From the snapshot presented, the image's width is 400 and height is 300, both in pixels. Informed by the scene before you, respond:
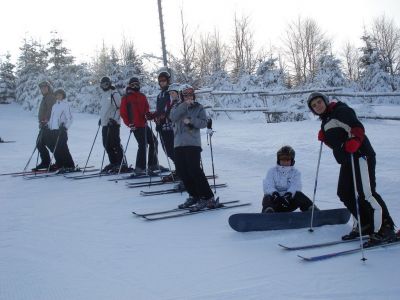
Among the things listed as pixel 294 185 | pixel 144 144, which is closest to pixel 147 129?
pixel 144 144

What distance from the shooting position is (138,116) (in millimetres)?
8602

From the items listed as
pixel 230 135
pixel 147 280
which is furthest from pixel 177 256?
pixel 230 135

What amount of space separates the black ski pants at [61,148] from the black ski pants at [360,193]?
6.97 meters

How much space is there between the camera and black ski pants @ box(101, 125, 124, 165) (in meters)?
9.27

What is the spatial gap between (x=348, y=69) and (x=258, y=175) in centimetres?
5350

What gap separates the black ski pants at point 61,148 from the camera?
389 inches

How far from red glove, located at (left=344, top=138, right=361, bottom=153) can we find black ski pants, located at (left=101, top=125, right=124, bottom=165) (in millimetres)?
6037

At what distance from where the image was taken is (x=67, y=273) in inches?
151

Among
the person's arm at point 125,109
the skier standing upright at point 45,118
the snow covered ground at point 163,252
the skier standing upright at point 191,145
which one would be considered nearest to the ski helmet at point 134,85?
the person's arm at point 125,109

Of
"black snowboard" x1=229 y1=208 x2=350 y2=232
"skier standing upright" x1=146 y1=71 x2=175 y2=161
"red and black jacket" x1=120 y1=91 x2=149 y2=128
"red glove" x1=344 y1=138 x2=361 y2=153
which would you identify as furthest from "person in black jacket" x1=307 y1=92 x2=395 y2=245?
"red and black jacket" x1=120 y1=91 x2=149 y2=128

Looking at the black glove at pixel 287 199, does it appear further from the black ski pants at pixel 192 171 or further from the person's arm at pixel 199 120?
the person's arm at pixel 199 120

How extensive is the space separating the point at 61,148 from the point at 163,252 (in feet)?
20.8

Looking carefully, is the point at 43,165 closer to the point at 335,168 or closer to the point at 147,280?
the point at 335,168

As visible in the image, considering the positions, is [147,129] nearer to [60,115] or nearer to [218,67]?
[60,115]
